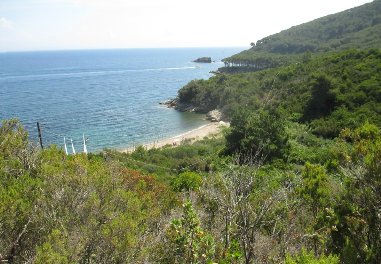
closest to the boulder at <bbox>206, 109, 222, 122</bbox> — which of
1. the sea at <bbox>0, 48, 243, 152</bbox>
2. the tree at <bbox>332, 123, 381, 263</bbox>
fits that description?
the sea at <bbox>0, 48, 243, 152</bbox>

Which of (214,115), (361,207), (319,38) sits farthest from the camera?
(319,38)

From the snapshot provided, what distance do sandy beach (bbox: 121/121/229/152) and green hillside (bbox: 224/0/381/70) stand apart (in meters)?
43.5

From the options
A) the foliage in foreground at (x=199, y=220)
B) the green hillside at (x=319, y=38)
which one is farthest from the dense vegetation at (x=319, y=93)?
the green hillside at (x=319, y=38)

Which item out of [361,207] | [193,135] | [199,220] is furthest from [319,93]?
[199,220]

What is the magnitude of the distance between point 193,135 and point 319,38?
293ft

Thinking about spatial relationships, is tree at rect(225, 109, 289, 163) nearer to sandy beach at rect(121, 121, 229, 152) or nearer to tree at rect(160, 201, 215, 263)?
sandy beach at rect(121, 121, 229, 152)

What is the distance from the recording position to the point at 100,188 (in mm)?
10461

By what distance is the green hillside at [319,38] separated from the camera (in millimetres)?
96600

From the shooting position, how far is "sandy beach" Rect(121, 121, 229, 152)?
157 feet

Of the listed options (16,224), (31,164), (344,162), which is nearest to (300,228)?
(344,162)

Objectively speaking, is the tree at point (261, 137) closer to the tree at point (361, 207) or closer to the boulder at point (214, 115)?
the tree at point (361, 207)

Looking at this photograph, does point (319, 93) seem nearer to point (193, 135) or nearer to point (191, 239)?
point (193, 135)

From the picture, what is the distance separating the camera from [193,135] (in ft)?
171

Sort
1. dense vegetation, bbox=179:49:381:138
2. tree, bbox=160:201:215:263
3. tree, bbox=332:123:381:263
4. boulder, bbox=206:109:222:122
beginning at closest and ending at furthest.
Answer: tree, bbox=160:201:215:263, tree, bbox=332:123:381:263, dense vegetation, bbox=179:49:381:138, boulder, bbox=206:109:222:122
